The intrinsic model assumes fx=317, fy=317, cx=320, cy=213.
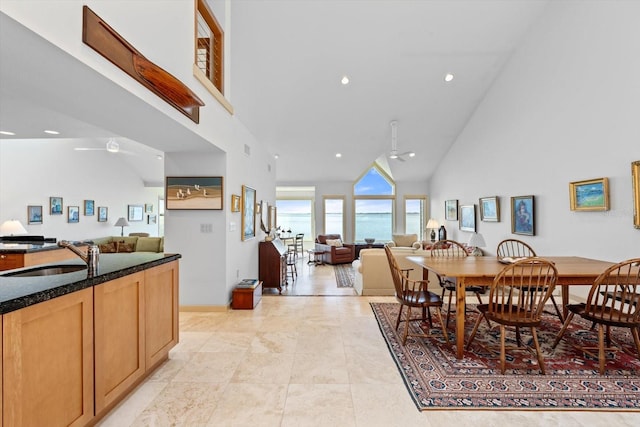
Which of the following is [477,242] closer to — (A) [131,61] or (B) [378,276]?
(B) [378,276]

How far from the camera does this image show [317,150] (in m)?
8.74

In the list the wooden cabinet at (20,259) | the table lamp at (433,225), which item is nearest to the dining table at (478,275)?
the wooden cabinet at (20,259)

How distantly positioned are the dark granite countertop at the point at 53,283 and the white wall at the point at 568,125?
526 cm

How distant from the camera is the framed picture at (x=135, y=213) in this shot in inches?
398

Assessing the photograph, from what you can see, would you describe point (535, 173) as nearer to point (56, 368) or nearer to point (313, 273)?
point (313, 273)

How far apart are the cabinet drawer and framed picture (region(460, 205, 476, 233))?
8302 millimetres

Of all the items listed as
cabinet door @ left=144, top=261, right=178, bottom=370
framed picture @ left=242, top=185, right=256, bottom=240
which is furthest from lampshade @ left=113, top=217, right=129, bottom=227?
cabinet door @ left=144, top=261, right=178, bottom=370

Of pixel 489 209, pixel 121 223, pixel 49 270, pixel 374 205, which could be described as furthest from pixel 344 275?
pixel 121 223

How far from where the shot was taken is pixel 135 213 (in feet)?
34.0

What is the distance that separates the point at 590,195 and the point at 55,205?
33.7 ft

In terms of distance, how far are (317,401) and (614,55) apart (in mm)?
5213

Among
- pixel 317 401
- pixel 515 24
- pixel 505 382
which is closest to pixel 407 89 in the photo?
pixel 515 24

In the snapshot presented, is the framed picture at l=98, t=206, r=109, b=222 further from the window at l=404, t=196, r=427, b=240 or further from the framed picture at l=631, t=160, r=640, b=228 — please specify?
the framed picture at l=631, t=160, r=640, b=228

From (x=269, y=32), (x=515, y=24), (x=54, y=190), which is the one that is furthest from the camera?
(x=54, y=190)
